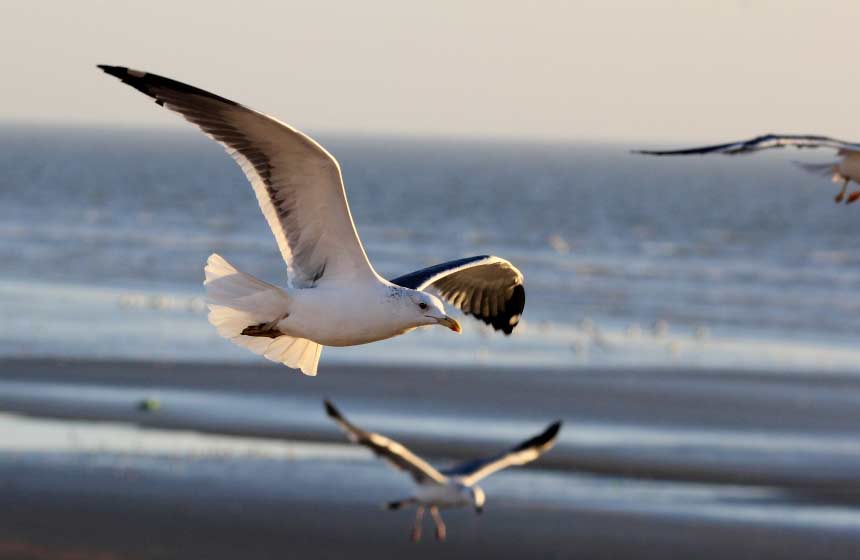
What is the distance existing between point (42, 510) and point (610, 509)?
21.1ft

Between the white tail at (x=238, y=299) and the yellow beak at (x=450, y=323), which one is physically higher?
the yellow beak at (x=450, y=323)

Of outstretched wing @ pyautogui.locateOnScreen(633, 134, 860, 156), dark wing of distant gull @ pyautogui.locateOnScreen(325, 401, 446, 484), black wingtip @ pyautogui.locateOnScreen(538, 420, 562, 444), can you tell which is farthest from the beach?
outstretched wing @ pyautogui.locateOnScreen(633, 134, 860, 156)

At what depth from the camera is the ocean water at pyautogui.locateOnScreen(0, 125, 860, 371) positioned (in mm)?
29312

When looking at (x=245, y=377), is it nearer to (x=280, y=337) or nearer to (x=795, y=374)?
(x=795, y=374)

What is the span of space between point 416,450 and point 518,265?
27.8m

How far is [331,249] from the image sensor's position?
9.94 meters

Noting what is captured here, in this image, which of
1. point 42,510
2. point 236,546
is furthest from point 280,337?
point 42,510

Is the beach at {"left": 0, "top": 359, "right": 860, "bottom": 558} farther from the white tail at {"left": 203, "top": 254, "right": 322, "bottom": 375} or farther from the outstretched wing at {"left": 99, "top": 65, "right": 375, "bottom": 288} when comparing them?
the outstretched wing at {"left": 99, "top": 65, "right": 375, "bottom": 288}

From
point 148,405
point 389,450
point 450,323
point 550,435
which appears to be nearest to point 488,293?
point 550,435

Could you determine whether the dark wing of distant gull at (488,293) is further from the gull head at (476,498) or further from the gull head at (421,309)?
the gull head at (421,309)

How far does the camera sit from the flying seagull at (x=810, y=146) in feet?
33.8

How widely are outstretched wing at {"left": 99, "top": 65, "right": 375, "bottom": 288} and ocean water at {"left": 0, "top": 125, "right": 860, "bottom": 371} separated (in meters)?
17.6

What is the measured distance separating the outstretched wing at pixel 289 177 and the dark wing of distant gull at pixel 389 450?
1032 mm

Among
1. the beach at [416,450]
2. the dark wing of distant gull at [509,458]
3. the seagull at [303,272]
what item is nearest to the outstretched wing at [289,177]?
the seagull at [303,272]
